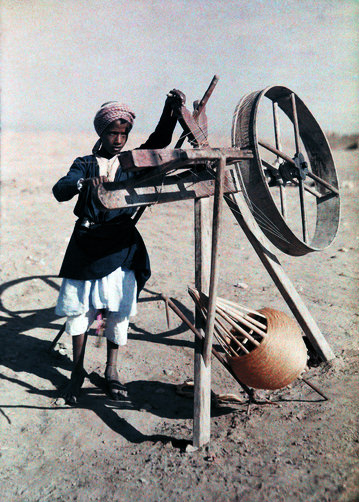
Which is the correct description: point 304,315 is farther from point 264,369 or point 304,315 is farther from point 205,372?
point 205,372

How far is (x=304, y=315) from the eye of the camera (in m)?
3.78

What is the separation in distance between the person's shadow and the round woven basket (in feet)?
1.87

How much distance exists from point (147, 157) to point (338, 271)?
12.7 ft

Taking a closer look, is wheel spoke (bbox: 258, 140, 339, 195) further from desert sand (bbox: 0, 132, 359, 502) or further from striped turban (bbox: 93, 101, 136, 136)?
desert sand (bbox: 0, 132, 359, 502)

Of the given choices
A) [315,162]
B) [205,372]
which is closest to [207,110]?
[315,162]

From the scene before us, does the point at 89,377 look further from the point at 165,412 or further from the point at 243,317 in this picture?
the point at 243,317

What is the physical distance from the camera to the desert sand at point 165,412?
276 centimetres

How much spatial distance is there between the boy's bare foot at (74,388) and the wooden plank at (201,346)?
103 centimetres

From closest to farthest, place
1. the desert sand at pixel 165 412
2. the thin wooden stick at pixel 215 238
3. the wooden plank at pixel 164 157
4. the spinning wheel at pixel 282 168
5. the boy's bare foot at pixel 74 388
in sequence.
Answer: the wooden plank at pixel 164 157
the thin wooden stick at pixel 215 238
the desert sand at pixel 165 412
the spinning wheel at pixel 282 168
the boy's bare foot at pixel 74 388

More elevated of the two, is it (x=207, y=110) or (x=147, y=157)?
(x=207, y=110)

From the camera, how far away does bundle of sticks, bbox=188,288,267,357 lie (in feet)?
9.67

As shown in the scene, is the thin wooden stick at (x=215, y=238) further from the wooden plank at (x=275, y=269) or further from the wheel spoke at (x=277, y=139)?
the wheel spoke at (x=277, y=139)

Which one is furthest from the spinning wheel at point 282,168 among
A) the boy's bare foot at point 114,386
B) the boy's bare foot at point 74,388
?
the boy's bare foot at point 74,388

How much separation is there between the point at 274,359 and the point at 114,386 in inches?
51.5
